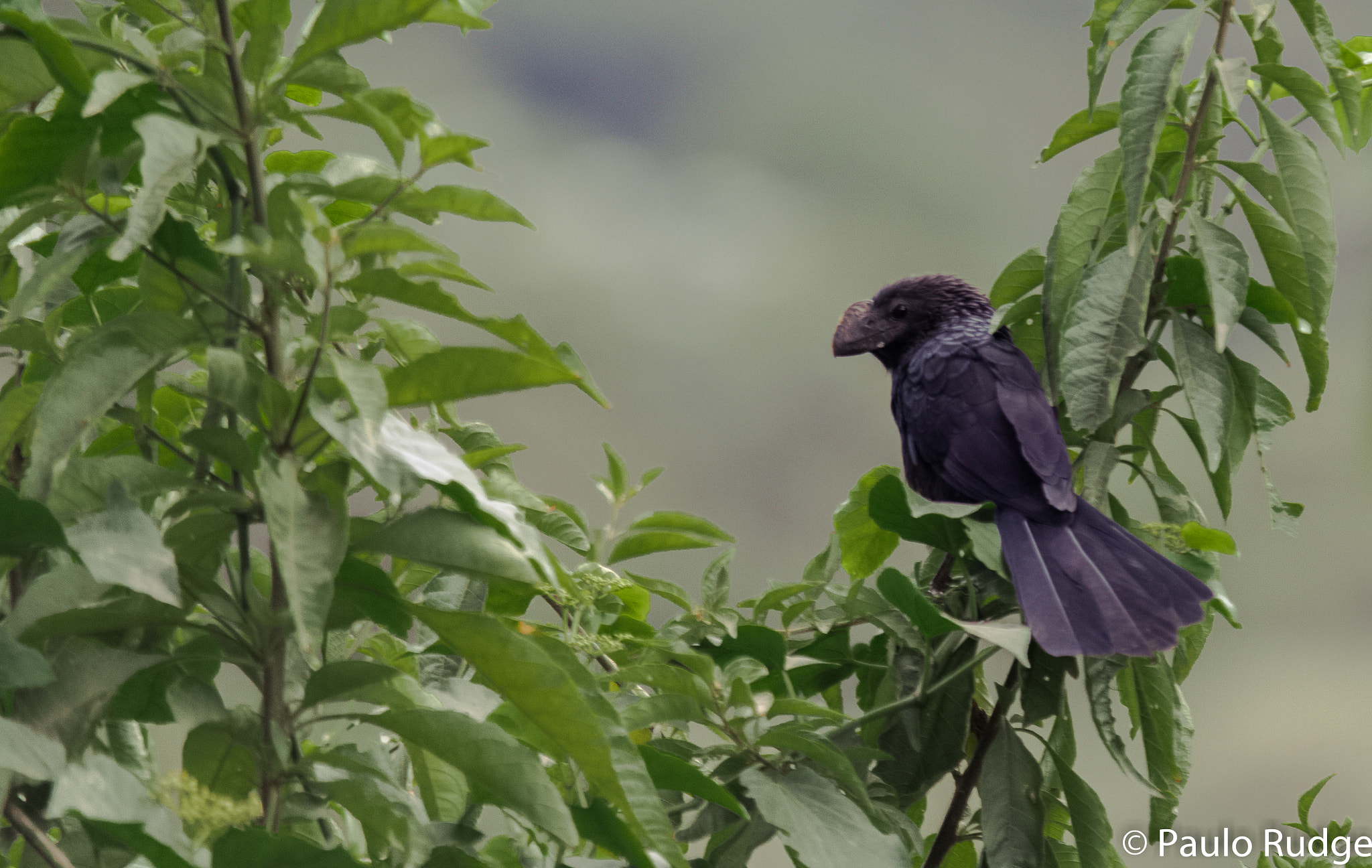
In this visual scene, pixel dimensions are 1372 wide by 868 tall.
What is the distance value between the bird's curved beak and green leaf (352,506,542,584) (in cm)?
137

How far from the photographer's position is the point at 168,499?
1.12 meters

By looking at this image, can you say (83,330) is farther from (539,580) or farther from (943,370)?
(943,370)

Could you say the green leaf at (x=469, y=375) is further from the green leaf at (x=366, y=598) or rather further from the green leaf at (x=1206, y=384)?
the green leaf at (x=1206, y=384)

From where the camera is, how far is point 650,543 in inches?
56.1

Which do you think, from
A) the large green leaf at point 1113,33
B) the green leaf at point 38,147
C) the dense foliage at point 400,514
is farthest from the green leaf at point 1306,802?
the green leaf at point 38,147

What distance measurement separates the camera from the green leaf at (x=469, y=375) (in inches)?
27.8

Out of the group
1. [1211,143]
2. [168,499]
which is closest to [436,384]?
[168,499]

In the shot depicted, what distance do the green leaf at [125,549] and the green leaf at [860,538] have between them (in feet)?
2.79

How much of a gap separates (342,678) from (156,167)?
1.15 feet

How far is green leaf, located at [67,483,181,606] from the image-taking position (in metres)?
0.62

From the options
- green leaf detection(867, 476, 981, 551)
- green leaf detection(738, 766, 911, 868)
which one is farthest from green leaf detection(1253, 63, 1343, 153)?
green leaf detection(738, 766, 911, 868)

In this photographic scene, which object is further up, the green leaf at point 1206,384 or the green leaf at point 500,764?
the green leaf at point 1206,384

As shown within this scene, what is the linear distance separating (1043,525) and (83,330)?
1.08 metres

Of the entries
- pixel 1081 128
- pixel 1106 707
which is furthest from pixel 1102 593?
pixel 1081 128
